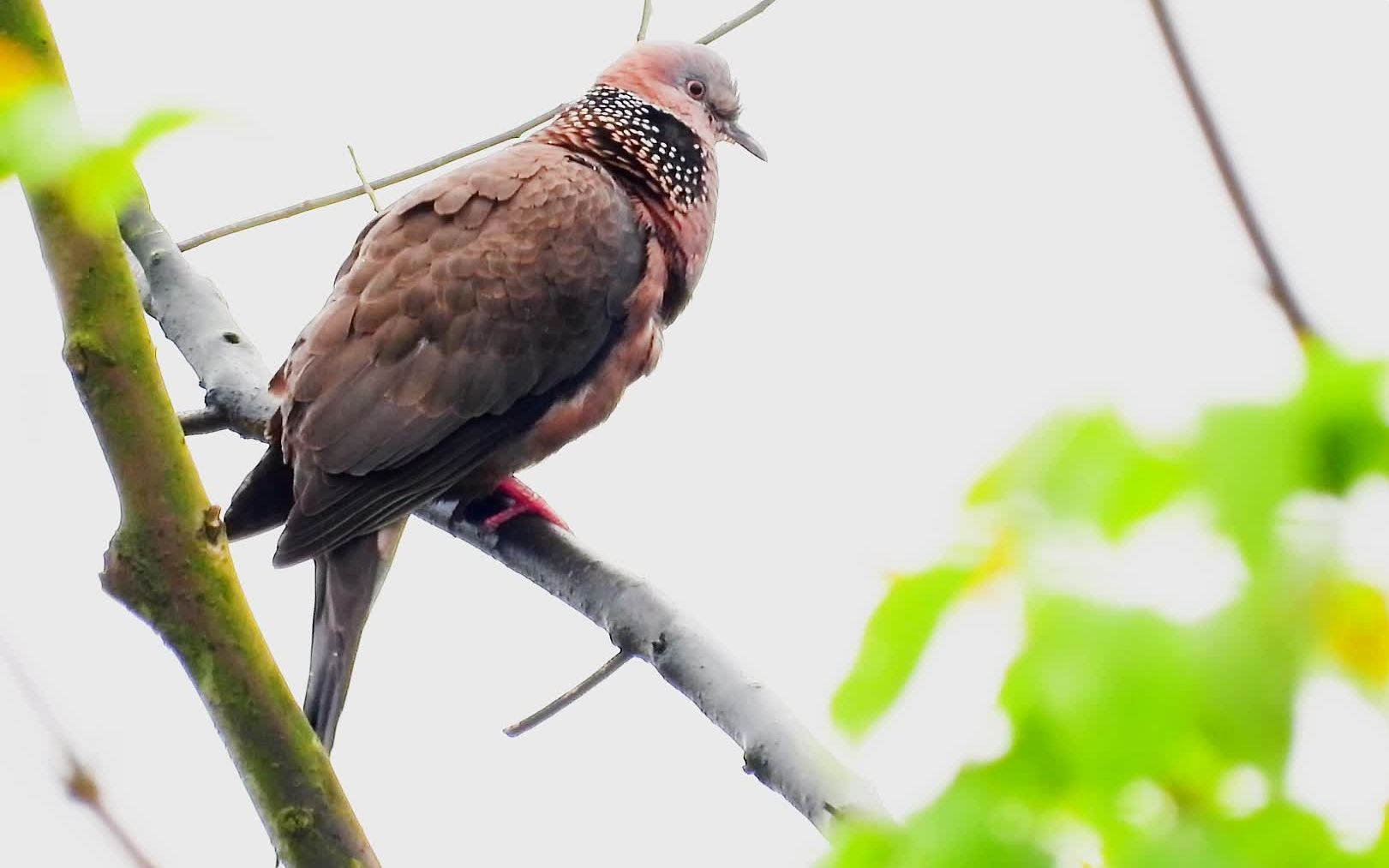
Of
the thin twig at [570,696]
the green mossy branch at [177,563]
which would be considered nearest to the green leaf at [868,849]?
the green mossy branch at [177,563]

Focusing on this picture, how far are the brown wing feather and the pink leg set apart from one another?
0.12m

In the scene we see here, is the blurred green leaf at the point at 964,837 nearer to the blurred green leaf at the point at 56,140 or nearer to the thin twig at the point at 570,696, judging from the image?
the blurred green leaf at the point at 56,140

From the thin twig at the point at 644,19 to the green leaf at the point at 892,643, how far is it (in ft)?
9.24

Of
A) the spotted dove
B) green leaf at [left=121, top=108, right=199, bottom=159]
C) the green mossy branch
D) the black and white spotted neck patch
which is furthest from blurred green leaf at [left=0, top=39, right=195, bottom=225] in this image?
the black and white spotted neck patch

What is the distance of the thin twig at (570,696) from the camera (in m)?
2.79

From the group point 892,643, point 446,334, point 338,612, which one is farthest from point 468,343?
point 892,643

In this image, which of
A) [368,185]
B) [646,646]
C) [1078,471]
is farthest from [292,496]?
[1078,471]

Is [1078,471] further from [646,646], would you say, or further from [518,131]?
[518,131]

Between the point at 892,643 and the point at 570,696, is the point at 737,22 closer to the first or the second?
the point at 570,696

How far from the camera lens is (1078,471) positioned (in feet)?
3.35

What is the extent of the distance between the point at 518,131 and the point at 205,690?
218cm

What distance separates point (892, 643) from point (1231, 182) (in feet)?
1.42

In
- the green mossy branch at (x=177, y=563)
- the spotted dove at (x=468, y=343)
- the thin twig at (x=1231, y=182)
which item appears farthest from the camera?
the spotted dove at (x=468, y=343)

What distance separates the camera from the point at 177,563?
178cm
